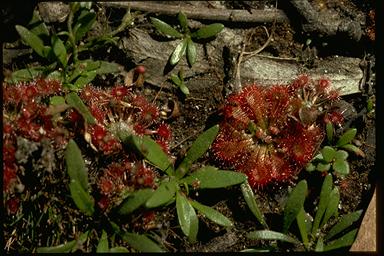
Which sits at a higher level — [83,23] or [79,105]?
[83,23]

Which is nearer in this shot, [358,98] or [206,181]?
[206,181]

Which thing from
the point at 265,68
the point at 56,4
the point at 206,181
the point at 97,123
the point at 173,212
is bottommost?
the point at 173,212

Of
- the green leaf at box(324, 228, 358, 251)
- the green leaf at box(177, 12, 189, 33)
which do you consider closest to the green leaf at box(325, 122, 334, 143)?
the green leaf at box(324, 228, 358, 251)

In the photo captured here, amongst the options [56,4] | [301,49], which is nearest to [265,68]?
[301,49]

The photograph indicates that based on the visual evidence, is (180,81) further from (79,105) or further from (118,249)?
(118,249)

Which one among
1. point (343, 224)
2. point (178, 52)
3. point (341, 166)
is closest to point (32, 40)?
point (178, 52)

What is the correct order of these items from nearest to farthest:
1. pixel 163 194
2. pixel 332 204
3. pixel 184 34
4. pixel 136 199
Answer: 1. pixel 136 199
2. pixel 163 194
3. pixel 332 204
4. pixel 184 34

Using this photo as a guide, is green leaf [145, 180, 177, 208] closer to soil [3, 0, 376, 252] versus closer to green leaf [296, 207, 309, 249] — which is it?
soil [3, 0, 376, 252]

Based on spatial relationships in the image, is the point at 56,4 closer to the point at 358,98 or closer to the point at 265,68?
the point at 265,68
